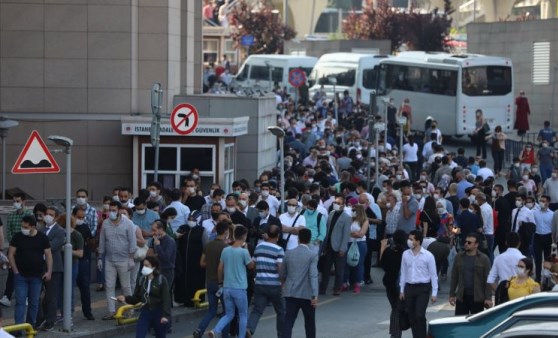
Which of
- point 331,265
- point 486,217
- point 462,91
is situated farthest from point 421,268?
point 462,91

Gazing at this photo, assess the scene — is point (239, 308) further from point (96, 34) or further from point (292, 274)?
point (96, 34)

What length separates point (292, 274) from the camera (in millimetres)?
16766

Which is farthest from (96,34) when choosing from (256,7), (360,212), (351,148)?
(256,7)

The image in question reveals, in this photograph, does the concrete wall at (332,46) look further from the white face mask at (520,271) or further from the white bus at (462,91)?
the white face mask at (520,271)

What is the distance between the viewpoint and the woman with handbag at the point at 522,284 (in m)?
16.0

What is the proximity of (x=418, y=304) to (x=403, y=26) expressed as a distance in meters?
60.4

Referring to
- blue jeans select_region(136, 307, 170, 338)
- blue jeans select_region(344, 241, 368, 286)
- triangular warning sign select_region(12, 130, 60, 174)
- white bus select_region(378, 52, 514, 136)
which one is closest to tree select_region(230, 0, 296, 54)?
white bus select_region(378, 52, 514, 136)

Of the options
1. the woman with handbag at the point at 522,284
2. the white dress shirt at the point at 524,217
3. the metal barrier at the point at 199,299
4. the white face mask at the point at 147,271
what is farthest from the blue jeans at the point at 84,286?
the white dress shirt at the point at 524,217

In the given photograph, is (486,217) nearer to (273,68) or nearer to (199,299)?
(199,299)

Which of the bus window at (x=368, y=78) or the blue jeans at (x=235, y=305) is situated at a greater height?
the bus window at (x=368, y=78)

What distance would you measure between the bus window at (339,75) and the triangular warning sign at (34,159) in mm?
38992

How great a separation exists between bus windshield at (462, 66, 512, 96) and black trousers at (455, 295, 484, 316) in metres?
29.1

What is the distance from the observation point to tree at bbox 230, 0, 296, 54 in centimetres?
8156

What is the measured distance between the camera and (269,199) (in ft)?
78.1
